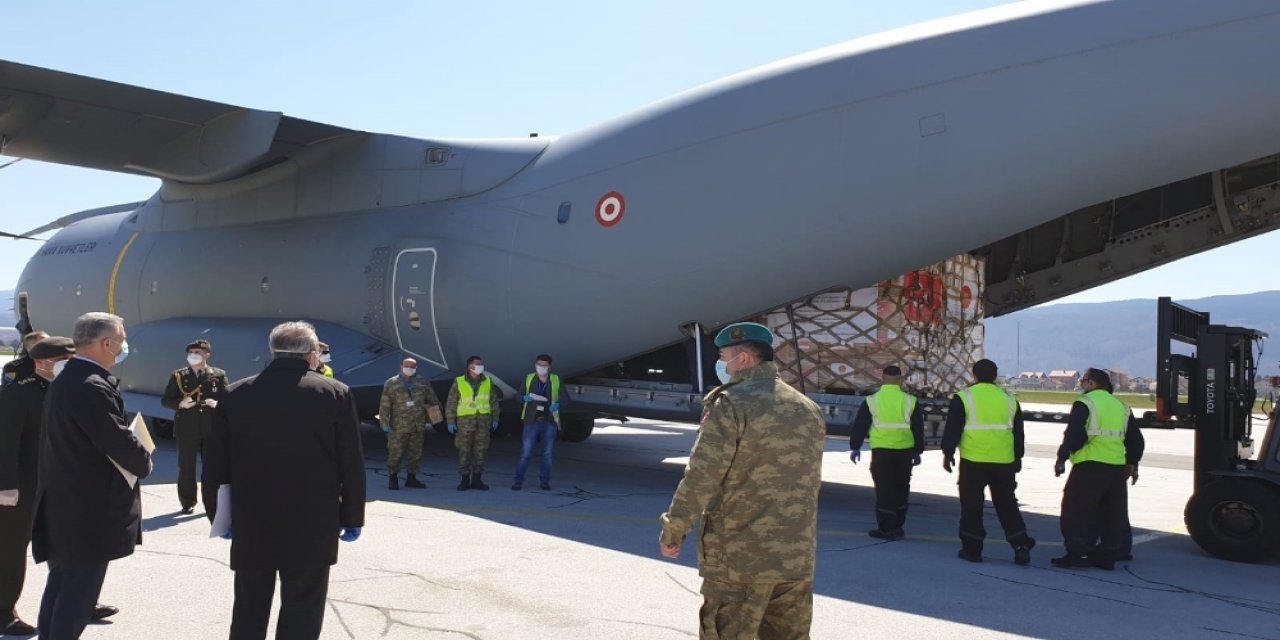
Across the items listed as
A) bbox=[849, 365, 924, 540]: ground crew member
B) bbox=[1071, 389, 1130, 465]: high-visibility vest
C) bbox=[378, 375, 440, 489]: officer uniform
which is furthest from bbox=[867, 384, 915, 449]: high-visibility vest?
bbox=[378, 375, 440, 489]: officer uniform

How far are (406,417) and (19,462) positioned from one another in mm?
5888

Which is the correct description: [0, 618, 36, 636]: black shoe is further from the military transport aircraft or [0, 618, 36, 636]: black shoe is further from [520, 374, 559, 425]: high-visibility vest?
the military transport aircraft

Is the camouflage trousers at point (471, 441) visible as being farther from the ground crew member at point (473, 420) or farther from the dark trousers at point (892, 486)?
the dark trousers at point (892, 486)

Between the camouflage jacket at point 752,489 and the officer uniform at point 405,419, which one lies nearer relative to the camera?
the camouflage jacket at point 752,489

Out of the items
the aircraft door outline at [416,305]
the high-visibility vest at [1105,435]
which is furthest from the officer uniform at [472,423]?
the high-visibility vest at [1105,435]

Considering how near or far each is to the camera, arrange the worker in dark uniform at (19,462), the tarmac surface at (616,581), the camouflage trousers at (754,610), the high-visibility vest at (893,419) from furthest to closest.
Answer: the high-visibility vest at (893,419) < the tarmac surface at (616,581) < the worker in dark uniform at (19,462) < the camouflage trousers at (754,610)

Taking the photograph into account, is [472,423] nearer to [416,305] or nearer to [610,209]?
[416,305]

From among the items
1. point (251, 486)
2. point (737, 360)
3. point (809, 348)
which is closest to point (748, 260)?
point (809, 348)

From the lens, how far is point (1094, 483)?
773 centimetres

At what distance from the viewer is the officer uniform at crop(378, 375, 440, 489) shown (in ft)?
35.9

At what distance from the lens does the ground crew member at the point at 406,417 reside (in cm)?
1093

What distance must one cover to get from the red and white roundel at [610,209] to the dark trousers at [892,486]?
3837 mm

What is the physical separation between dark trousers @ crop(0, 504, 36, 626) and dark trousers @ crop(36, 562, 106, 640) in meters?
1.03

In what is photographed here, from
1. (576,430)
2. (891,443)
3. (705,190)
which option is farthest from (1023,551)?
(576,430)
